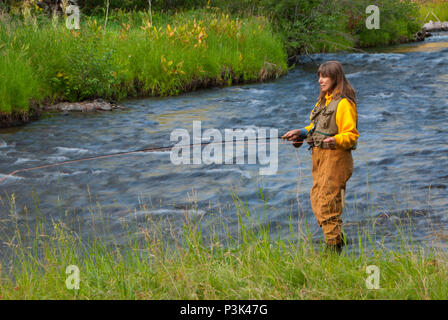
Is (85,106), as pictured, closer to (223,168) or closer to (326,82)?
(223,168)

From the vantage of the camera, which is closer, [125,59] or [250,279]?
[250,279]

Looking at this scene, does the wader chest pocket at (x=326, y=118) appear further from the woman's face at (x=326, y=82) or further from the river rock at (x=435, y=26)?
the river rock at (x=435, y=26)

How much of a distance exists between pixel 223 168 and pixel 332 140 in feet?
12.5

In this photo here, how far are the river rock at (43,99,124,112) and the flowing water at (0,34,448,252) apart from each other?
1.39 ft

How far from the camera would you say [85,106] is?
12727mm

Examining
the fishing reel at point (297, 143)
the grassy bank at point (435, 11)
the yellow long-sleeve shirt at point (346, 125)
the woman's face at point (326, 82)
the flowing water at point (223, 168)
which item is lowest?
the flowing water at point (223, 168)

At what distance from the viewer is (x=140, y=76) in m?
14.3

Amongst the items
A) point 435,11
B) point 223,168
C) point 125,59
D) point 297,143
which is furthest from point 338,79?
point 435,11

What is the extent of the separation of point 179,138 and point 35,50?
4777 millimetres

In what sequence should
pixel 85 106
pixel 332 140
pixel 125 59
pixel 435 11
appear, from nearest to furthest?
pixel 332 140
pixel 85 106
pixel 125 59
pixel 435 11

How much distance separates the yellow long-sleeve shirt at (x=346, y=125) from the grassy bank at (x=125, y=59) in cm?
798

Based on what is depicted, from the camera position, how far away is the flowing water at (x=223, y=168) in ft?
20.8

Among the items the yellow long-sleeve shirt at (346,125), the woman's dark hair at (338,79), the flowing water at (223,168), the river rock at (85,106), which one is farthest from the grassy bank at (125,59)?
the yellow long-sleeve shirt at (346,125)
